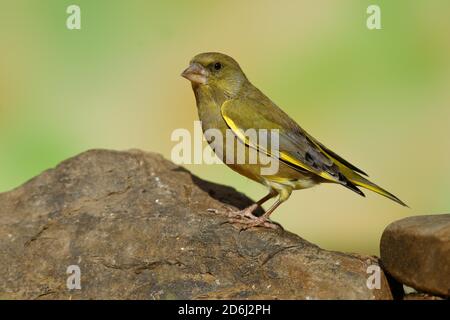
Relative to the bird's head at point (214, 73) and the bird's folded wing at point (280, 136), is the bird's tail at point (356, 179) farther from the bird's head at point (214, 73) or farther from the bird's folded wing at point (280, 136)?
the bird's head at point (214, 73)

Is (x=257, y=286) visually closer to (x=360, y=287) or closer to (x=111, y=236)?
(x=360, y=287)

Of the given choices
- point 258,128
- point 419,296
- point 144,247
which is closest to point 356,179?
point 258,128

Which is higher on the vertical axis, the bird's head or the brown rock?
the bird's head

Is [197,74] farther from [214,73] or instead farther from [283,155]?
[283,155]

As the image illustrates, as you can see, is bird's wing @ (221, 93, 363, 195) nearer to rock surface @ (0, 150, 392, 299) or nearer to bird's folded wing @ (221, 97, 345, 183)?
bird's folded wing @ (221, 97, 345, 183)

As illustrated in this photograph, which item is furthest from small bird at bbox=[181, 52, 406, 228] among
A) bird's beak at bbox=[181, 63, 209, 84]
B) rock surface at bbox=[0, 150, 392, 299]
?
rock surface at bbox=[0, 150, 392, 299]

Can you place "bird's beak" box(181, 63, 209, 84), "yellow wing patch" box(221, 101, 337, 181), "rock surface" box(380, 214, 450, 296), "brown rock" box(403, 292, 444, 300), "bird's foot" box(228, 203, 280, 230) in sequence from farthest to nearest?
"bird's beak" box(181, 63, 209, 84), "yellow wing patch" box(221, 101, 337, 181), "bird's foot" box(228, 203, 280, 230), "brown rock" box(403, 292, 444, 300), "rock surface" box(380, 214, 450, 296)

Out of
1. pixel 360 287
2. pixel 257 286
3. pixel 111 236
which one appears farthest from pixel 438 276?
pixel 111 236

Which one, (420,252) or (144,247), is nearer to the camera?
(420,252)
